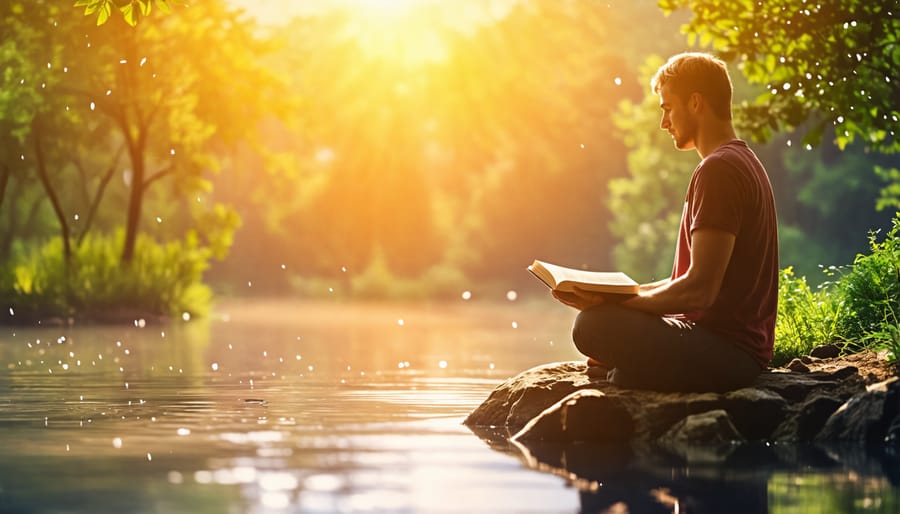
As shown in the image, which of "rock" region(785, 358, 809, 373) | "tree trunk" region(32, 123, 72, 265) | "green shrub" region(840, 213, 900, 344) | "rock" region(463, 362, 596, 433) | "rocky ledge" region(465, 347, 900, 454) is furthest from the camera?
"tree trunk" region(32, 123, 72, 265)

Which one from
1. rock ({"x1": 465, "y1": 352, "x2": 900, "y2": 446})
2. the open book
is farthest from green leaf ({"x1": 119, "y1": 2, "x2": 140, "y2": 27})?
rock ({"x1": 465, "y1": 352, "x2": 900, "y2": 446})

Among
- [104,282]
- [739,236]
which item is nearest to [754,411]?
[739,236]

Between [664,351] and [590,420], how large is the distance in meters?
0.66

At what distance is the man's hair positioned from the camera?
7977 mm

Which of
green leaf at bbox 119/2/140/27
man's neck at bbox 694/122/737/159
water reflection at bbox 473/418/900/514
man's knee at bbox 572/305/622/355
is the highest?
green leaf at bbox 119/2/140/27

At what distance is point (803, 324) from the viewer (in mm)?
10656

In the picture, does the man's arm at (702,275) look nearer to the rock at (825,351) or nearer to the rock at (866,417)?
the rock at (866,417)

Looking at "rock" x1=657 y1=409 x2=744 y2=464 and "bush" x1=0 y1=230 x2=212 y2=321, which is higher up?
"bush" x1=0 y1=230 x2=212 y2=321

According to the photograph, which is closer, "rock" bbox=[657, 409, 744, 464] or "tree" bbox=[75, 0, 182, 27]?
"rock" bbox=[657, 409, 744, 464]

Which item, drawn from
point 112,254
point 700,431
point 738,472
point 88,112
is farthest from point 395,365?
point 88,112

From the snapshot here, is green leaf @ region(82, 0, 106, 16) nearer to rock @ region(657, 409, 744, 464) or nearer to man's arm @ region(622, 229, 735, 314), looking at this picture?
man's arm @ region(622, 229, 735, 314)

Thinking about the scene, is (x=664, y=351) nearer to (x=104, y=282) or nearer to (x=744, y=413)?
(x=744, y=413)

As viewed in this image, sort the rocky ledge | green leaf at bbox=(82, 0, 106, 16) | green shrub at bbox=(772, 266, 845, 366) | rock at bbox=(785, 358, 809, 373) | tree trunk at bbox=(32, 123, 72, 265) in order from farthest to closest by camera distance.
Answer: tree trunk at bbox=(32, 123, 72, 265) → green leaf at bbox=(82, 0, 106, 16) → green shrub at bbox=(772, 266, 845, 366) → rock at bbox=(785, 358, 809, 373) → the rocky ledge

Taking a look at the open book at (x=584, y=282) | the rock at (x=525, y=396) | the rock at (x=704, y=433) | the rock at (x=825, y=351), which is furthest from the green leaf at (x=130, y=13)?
the rock at (x=825, y=351)
